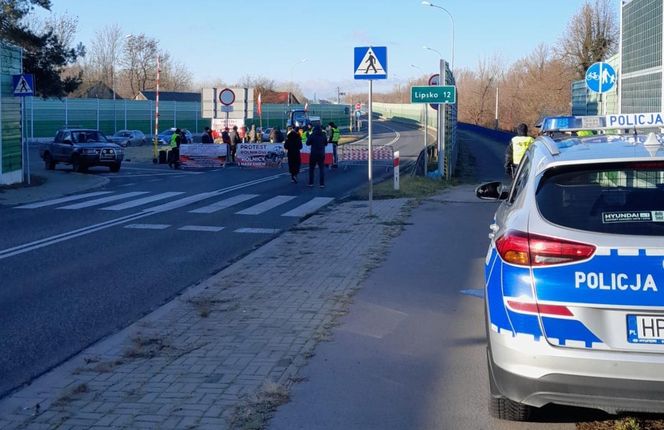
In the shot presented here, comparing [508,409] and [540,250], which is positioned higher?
[540,250]

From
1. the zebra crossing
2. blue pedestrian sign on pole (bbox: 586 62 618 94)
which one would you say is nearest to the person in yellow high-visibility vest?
blue pedestrian sign on pole (bbox: 586 62 618 94)

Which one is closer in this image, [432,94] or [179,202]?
[179,202]

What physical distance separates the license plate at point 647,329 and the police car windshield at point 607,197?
45 cm

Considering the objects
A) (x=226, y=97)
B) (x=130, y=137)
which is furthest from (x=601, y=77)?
(x=130, y=137)

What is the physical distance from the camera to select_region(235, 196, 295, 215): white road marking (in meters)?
17.7

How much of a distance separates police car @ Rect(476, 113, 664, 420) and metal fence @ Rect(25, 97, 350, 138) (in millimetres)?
54065

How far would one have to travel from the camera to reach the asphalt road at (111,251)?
25.8ft

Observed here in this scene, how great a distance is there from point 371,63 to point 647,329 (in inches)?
446

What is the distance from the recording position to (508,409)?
17.1 ft

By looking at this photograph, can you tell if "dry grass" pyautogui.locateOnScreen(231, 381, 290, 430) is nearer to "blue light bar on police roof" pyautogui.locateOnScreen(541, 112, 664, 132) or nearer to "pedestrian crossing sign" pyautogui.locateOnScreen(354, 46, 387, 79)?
"blue light bar on police roof" pyautogui.locateOnScreen(541, 112, 664, 132)

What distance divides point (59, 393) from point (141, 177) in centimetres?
2381

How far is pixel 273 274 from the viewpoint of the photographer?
1038cm

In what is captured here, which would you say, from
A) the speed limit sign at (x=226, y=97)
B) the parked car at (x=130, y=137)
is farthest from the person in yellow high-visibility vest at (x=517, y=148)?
the parked car at (x=130, y=137)

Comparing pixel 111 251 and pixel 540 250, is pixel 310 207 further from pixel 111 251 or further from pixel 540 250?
pixel 540 250
